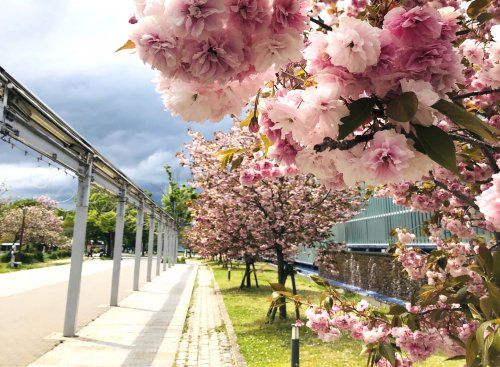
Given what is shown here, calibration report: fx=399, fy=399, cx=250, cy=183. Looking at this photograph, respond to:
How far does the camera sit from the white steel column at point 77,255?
7609mm

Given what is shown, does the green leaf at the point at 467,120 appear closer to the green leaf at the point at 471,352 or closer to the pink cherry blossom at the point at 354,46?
the pink cherry blossom at the point at 354,46

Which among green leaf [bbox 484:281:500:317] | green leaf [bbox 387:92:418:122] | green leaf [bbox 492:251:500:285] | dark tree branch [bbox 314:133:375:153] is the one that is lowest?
green leaf [bbox 484:281:500:317]

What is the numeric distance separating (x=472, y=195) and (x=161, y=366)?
4813 mm

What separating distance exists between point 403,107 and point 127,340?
7.61m

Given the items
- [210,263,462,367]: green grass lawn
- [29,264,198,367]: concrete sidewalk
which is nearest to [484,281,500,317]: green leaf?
[210,263,462,367]: green grass lawn

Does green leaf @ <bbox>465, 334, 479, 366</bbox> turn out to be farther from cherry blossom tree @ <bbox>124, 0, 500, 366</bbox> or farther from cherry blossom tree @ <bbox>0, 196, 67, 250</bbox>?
cherry blossom tree @ <bbox>0, 196, 67, 250</bbox>

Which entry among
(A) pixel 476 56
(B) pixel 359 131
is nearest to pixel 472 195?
(A) pixel 476 56

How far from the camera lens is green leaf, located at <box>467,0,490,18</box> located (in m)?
1.99

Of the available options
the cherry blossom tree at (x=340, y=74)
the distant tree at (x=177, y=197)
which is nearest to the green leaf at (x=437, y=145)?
the cherry blossom tree at (x=340, y=74)

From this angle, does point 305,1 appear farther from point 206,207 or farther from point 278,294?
point 206,207

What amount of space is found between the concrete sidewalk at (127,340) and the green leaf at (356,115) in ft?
19.4

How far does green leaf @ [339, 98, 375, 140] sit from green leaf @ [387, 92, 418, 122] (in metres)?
0.06

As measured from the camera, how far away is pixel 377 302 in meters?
12.6

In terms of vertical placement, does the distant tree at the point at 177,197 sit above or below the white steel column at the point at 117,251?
above
